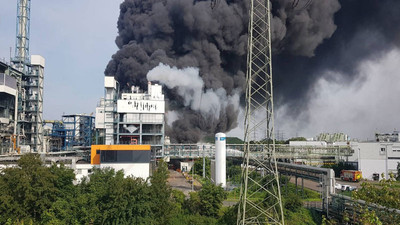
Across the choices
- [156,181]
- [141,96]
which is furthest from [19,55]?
[156,181]

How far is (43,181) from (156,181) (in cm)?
675

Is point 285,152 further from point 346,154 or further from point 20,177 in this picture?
point 20,177

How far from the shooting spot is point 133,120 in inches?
1823

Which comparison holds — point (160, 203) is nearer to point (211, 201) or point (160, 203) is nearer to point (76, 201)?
point (211, 201)

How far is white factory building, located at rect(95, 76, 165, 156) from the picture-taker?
151 feet

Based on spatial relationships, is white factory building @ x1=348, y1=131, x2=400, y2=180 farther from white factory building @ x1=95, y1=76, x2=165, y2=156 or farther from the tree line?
the tree line

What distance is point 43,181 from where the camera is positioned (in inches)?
776

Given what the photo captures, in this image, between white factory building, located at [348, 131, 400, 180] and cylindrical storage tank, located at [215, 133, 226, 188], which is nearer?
cylindrical storage tank, located at [215, 133, 226, 188]

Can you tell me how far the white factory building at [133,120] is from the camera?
46.0 m

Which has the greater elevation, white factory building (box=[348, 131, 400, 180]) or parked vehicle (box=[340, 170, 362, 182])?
white factory building (box=[348, 131, 400, 180])

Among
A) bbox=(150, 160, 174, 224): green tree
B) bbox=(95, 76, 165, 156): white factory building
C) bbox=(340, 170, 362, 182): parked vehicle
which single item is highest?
bbox=(95, 76, 165, 156): white factory building

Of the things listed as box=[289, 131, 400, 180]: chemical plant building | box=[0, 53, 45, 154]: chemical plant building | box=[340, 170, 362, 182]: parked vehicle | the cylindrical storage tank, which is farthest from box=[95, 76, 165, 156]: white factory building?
box=[289, 131, 400, 180]: chemical plant building

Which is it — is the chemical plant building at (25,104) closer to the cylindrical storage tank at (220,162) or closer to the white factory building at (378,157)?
the cylindrical storage tank at (220,162)

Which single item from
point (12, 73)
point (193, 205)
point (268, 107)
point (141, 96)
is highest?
point (12, 73)
